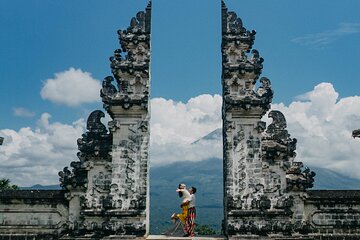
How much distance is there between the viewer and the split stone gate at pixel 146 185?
16.0 m

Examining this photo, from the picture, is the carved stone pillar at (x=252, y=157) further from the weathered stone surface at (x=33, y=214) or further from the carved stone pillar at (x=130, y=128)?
the weathered stone surface at (x=33, y=214)

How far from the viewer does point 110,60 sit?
17453 millimetres

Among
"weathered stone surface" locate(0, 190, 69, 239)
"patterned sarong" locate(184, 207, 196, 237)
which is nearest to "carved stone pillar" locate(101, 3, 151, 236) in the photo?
"patterned sarong" locate(184, 207, 196, 237)

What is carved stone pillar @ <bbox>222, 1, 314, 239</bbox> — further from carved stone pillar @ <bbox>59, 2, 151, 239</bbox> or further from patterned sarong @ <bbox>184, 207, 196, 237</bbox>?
carved stone pillar @ <bbox>59, 2, 151, 239</bbox>

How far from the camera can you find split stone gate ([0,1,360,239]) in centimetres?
1598

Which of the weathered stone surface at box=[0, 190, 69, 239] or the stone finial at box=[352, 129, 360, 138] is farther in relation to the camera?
the stone finial at box=[352, 129, 360, 138]

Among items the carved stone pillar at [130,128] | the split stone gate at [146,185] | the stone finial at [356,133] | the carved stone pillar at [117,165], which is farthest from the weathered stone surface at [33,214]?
the stone finial at [356,133]

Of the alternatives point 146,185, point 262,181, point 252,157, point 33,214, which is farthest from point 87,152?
point 262,181

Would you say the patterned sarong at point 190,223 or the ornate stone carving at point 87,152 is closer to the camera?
the patterned sarong at point 190,223

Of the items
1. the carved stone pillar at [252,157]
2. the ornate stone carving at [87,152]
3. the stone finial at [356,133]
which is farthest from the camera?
the stone finial at [356,133]

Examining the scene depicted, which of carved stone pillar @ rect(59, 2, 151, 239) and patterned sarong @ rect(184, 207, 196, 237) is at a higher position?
carved stone pillar @ rect(59, 2, 151, 239)

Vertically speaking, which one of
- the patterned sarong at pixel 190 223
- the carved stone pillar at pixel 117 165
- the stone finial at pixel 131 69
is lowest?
the patterned sarong at pixel 190 223

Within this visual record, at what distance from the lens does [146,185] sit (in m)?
16.4

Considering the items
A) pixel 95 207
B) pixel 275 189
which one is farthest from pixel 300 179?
pixel 95 207
